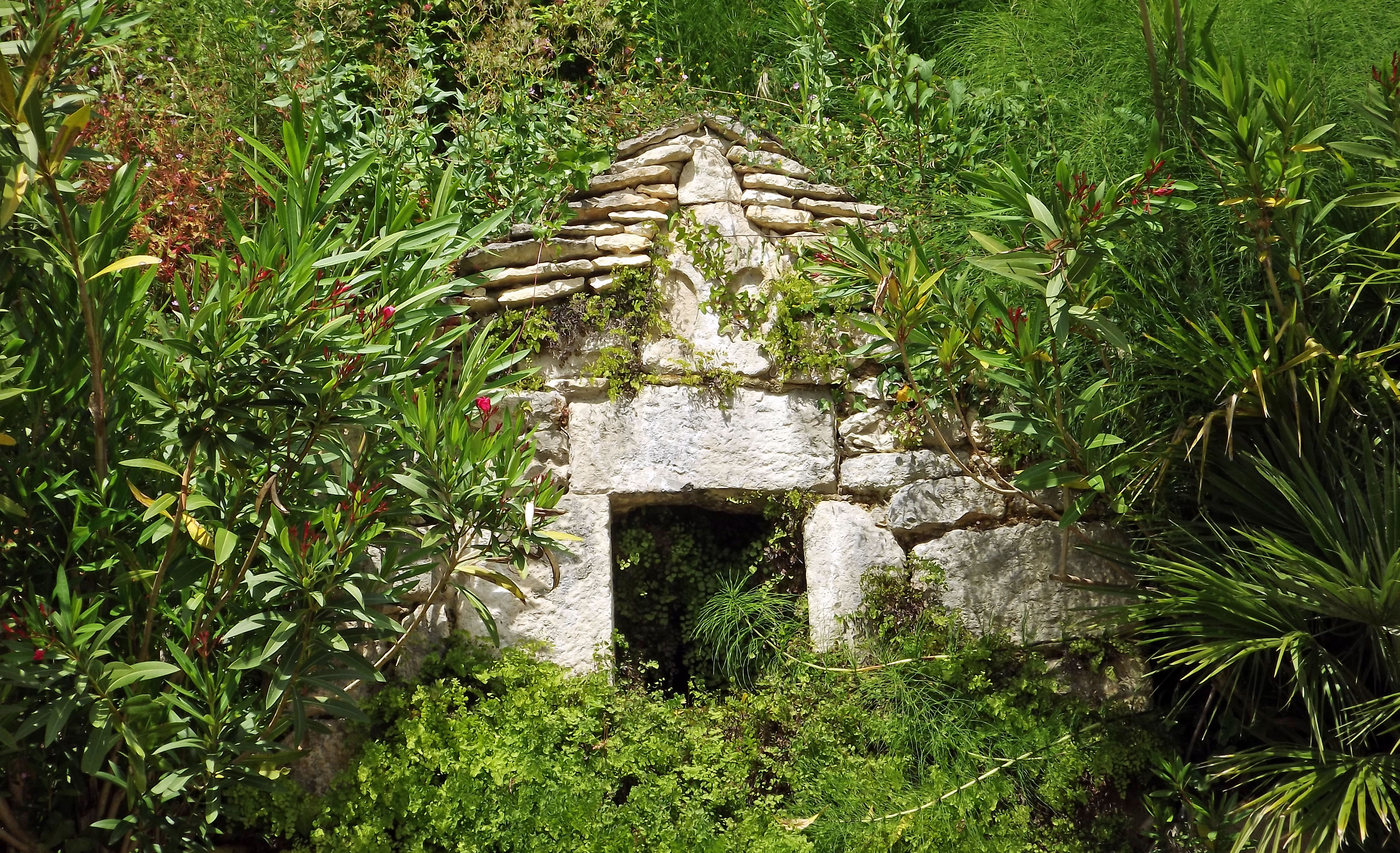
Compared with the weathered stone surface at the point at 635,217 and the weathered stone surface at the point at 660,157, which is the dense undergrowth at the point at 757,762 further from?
the weathered stone surface at the point at 660,157

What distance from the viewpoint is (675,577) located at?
14.0ft

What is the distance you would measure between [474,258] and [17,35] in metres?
1.64

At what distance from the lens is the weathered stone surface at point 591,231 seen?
4074mm

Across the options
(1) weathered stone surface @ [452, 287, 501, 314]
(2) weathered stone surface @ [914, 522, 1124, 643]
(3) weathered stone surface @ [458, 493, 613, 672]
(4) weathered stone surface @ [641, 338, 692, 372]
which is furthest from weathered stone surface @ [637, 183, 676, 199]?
(2) weathered stone surface @ [914, 522, 1124, 643]

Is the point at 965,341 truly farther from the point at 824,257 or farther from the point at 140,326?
the point at 140,326

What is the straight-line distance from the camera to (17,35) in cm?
274

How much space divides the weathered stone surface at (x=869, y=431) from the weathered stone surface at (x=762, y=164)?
0.95 meters

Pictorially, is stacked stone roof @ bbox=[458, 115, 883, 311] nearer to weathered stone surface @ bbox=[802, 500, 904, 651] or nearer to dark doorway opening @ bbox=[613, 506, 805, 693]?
Answer: dark doorway opening @ bbox=[613, 506, 805, 693]

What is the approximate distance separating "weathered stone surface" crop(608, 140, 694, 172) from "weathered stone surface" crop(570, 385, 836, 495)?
2.81 ft

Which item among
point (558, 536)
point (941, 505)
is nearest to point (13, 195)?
point (558, 536)

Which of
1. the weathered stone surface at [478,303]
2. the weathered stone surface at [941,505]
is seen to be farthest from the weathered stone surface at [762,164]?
the weathered stone surface at [941,505]

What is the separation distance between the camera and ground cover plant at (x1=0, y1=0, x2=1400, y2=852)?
107 inches

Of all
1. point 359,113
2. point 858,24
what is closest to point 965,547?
point 858,24

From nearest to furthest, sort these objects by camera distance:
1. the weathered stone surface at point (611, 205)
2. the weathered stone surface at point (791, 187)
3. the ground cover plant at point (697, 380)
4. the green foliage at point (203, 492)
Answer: the green foliage at point (203, 492) < the ground cover plant at point (697, 380) < the weathered stone surface at point (611, 205) < the weathered stone surface at point (791, 187)
